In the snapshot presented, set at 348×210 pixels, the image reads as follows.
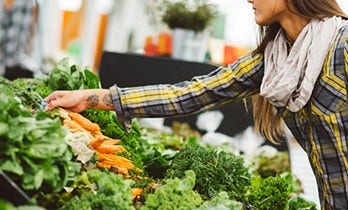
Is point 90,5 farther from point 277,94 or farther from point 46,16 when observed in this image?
point 277,94

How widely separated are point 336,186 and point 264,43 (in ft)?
2.01

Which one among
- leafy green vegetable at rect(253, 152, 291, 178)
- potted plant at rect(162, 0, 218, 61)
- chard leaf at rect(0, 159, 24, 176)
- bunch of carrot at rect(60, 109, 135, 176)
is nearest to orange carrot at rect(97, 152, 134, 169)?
bunch of carrot at rect(60, 109, 135, 176)

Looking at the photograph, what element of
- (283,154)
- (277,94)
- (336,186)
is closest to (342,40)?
(277,94)

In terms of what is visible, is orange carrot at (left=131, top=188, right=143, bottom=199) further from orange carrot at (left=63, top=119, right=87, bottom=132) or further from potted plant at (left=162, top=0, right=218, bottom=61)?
potted plant at (left=162, top=0, right=218, bottom=61)

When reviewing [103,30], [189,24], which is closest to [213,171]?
[189,24]

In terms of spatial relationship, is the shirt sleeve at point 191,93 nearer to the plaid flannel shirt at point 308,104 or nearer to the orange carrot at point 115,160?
the plaid flannel shirt at point 308,104

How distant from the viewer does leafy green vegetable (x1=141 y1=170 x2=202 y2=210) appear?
2.16 metres

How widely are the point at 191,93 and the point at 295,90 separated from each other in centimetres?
43

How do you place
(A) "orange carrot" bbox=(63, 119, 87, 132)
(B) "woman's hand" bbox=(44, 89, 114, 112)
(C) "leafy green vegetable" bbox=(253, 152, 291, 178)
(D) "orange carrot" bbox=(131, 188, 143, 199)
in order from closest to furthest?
(D) "orange carrot" bbox=(131, 188, 143, 199) < (A) "orange carrot" bbox=(63, 119, 87, 132) < (B) "woman's hand" bbox=(44, 89, 114, 112) < (C) "leafy green vegetable" bbox=(253, 152, 291, 178)

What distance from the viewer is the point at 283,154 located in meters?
4.81

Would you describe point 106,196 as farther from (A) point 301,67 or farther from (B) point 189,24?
(B) point 189,24

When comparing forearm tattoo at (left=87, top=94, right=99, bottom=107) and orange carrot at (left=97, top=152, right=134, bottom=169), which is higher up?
forearm tattoo at (left=87, top=94, right=99, bottom=107)

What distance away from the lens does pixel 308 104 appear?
2.67m

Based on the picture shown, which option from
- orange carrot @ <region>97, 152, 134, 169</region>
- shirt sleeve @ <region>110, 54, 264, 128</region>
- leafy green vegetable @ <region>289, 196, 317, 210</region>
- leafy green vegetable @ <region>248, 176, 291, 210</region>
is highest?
shirt sleeve @ <region>110, 54, 264, 128</region>
